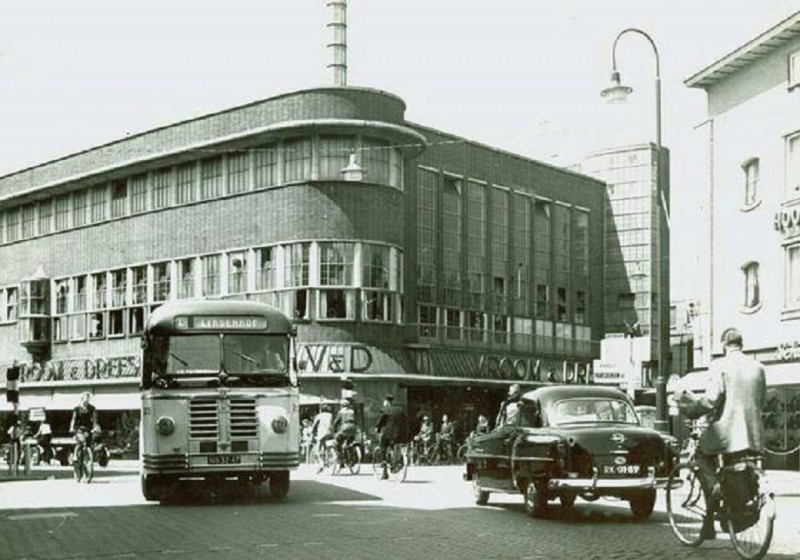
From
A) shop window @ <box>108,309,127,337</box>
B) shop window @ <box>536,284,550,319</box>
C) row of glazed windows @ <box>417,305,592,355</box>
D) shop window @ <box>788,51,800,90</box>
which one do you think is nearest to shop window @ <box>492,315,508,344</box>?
row of glazed windows @ <box>417,305,592,355</box>

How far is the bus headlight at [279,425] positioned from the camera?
18.8 m

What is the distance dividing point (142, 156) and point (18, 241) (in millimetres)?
11587

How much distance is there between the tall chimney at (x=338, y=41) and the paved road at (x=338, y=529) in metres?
35.8

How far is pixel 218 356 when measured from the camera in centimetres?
1897

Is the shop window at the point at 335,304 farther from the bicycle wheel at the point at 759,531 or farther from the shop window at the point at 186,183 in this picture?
the bicycle wheel at the point at 759,531

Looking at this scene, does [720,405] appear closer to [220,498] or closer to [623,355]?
[220,498]

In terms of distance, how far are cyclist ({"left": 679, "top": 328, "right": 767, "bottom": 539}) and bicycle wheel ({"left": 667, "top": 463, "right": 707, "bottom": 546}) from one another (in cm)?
49

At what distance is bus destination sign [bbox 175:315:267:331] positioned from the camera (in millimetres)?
19016

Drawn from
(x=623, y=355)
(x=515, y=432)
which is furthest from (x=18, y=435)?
(x=515, y=432)

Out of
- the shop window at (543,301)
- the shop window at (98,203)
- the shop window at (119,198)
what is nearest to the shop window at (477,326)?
the shop window at (543,301)

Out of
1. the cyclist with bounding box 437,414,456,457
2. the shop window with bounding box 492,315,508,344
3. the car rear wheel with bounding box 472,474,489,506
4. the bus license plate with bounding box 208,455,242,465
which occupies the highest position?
the shop window with bounding box 492,315,508,344

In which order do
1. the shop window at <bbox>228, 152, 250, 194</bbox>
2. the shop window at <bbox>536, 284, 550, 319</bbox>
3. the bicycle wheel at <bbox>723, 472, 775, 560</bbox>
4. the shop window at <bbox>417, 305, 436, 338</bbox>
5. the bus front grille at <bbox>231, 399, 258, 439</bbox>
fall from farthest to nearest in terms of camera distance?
the shop window at <bbox>536, 284, 550, 319</bbox> → the shop window at <bbox>417, 305, 436, 338</bbox> → the shop window at <bbox>228, 152, 250, 194</bbox> → the bus front grille at <bbox>231, 399, 258, 439</bbox> → the bicycle wheel at <bbox>723, 472, 775, 560</bbox>

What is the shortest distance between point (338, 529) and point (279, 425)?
4631 mm

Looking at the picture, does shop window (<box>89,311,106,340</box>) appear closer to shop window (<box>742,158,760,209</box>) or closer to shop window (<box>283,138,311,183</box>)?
shop window (<box>283,138,311,183</box>)
